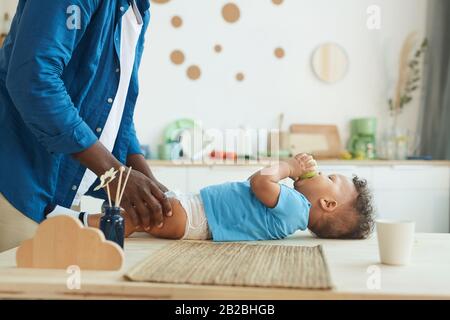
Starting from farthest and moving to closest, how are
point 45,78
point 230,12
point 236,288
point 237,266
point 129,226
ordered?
1. point 230,12
2. point 129,226
3. point 45,78
4. point 237,266
5. point 236,288

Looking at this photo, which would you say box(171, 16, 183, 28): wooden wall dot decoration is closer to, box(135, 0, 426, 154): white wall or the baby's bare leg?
box(135, 0, 426, 154): white wall

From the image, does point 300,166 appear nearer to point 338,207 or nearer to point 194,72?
point 338,207

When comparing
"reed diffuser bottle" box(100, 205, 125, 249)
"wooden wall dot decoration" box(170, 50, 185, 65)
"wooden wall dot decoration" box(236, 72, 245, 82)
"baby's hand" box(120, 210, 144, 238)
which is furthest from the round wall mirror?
"reed diffuser bottle" box(100, 205, 125, 249)

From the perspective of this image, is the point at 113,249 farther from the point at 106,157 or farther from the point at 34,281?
the point at 106,157

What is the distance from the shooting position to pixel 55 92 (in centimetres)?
123

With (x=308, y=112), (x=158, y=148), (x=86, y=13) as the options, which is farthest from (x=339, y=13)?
(x=86, y=13)

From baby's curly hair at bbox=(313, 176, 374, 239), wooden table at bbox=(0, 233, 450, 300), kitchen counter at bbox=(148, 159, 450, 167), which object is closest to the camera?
wooden table at bbox=(0, 233, 450, 300)

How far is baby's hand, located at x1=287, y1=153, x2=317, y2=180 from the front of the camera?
63.6 inches

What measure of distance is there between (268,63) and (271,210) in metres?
3.13

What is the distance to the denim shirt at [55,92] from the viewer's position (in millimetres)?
1223

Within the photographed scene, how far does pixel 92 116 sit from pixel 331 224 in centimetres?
76

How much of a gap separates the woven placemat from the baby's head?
0.96 ft

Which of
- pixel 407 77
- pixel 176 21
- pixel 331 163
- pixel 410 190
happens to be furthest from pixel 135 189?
pixel 407 77

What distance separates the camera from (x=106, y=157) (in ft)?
4.17
